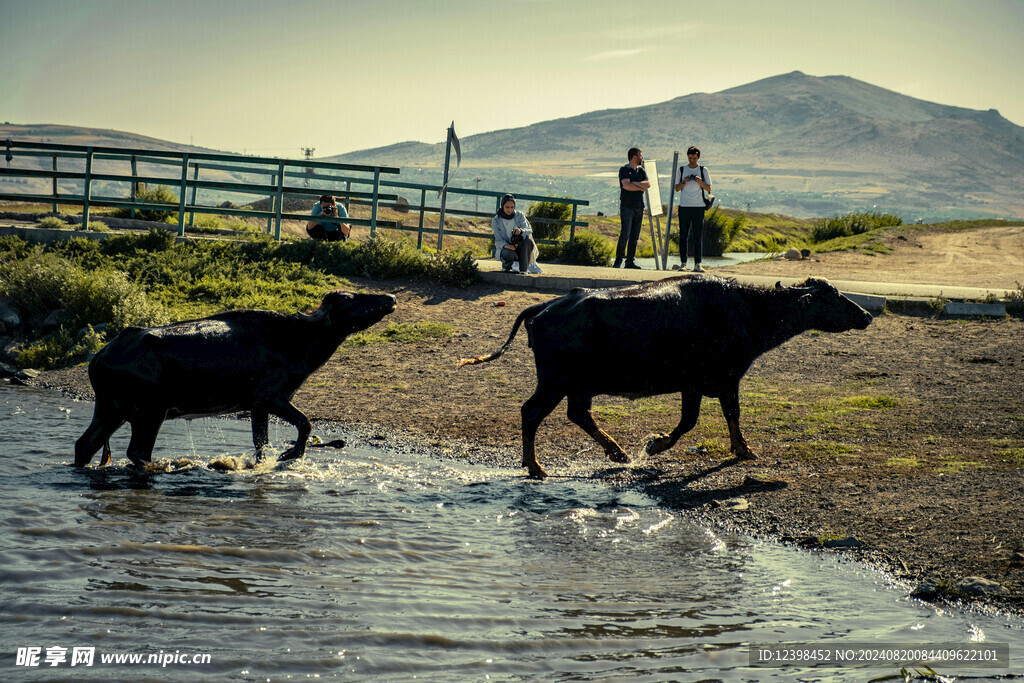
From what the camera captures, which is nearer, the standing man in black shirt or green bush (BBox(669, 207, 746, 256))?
the standing man in black shirt

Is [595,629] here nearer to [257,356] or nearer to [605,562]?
[605,562]

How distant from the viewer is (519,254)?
16.7 m

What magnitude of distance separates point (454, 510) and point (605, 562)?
1.40 metres

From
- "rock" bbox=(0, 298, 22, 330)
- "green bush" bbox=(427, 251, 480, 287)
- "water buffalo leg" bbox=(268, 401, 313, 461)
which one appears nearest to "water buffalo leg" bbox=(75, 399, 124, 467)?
"water buffalo leg" bbox=(268, 401, 313, 461)

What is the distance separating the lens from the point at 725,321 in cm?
779

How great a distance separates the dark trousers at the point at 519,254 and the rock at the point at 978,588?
1204 centimetres

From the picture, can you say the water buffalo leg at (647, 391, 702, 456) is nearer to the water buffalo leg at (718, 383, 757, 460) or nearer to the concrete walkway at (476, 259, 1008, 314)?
the water buffalo leg at (718, 383, 757, 460)

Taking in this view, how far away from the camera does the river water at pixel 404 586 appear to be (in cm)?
410

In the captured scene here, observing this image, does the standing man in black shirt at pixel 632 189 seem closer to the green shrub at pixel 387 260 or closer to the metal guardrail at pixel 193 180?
the green shrub at pixel 387 260

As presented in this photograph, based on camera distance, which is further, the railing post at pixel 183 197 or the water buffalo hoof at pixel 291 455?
the railing post at pixel 183 197

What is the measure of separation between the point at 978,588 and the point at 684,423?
3.09 meters

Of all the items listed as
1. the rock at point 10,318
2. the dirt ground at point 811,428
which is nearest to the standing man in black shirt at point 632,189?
the dirt ground at point 811,428

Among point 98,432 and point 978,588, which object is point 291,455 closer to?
point 98,432

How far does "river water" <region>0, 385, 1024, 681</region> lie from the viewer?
410cm
